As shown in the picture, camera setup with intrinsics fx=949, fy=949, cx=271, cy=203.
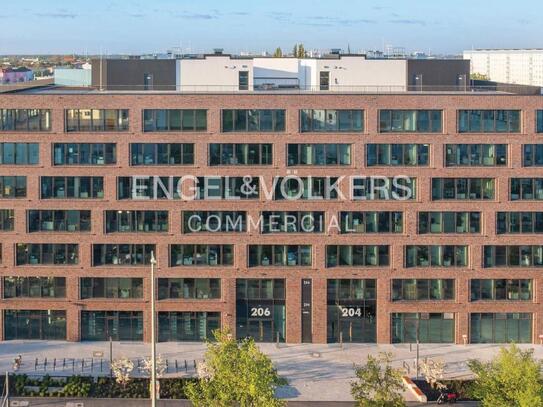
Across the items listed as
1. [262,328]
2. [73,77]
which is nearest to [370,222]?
[262,328]

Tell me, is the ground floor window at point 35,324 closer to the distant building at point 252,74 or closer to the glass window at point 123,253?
the glass window at point 123,253

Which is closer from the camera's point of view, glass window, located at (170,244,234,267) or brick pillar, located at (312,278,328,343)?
brick pillar, located at (312,278,328,343)

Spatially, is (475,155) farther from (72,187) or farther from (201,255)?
(72,187)

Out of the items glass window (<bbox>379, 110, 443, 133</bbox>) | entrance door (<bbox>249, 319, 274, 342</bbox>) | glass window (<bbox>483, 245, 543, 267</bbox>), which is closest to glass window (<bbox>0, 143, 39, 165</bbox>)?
entrance door (<bbox>249, 319, 274, 342</bbox>)

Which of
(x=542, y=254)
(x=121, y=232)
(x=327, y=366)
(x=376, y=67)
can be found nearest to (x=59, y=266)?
(x=121, y=232)

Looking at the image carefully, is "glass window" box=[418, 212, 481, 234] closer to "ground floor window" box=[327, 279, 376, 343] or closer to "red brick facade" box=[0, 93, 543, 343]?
"red brick facade" box=[0, 93, 543, 343]
